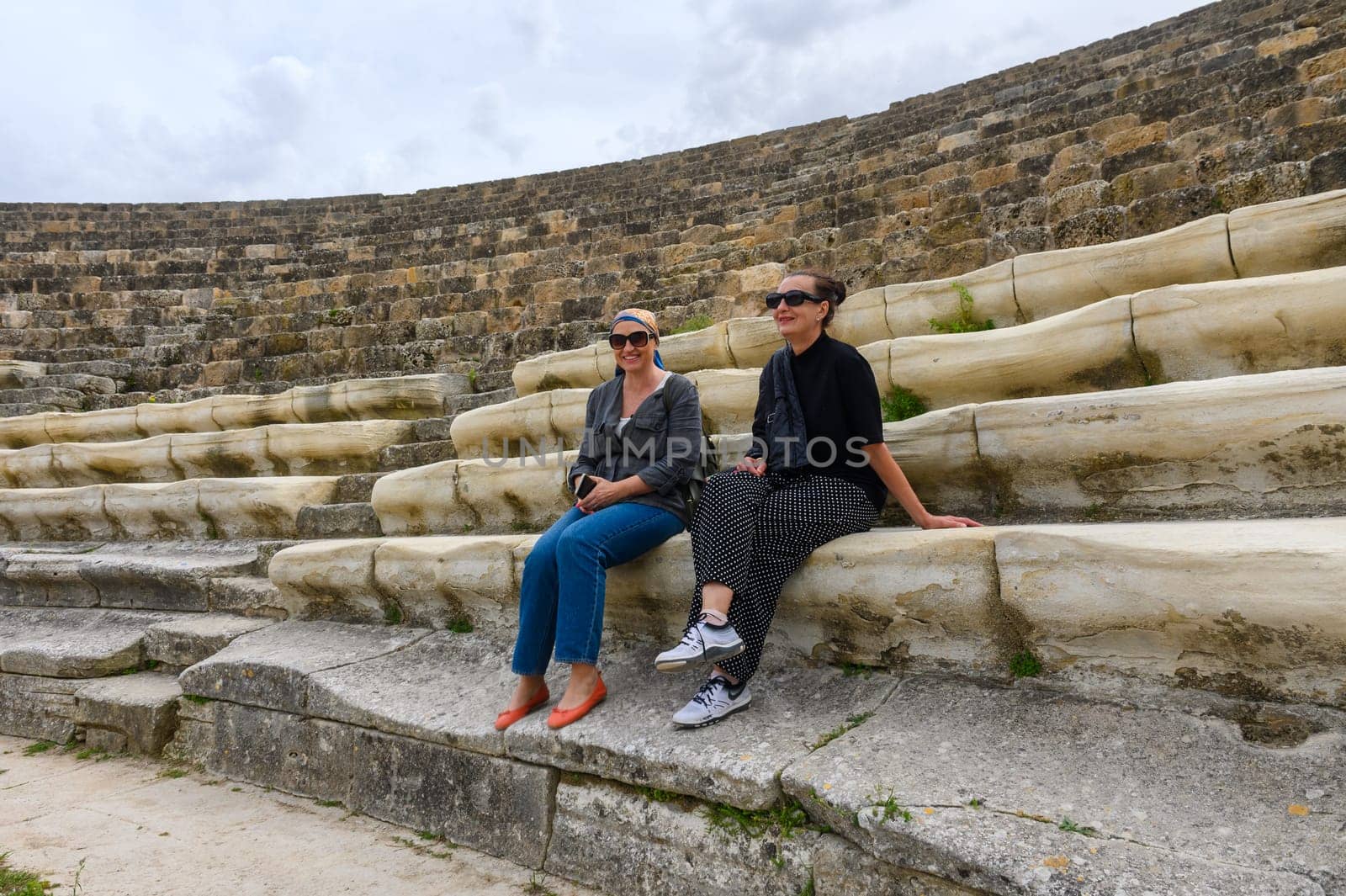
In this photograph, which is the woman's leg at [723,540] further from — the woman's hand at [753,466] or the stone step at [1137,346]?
the stone step at [1137,346]

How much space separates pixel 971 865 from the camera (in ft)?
5.04

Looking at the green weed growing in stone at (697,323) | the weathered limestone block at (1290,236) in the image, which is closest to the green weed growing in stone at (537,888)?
the weathered limestone block at (1290,236)

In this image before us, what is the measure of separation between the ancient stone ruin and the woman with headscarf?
144mm

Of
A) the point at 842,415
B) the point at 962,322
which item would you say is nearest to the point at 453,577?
the point at 842,415

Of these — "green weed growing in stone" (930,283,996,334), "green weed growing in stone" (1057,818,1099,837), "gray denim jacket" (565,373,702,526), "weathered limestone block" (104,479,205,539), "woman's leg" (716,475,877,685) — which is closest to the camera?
"green weed growing in stone" (1057,818,1099,837)

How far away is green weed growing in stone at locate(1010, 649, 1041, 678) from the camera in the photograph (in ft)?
6.81

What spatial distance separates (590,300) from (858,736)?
18.9ft

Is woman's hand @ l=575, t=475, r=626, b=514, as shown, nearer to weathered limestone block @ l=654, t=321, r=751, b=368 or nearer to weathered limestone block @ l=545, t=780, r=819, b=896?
Answer: weathered limestone block @ l=545, t=780, r=819, b=896

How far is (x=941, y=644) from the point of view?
222 centimetres

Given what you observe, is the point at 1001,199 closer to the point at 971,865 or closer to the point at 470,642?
the point at 470,642

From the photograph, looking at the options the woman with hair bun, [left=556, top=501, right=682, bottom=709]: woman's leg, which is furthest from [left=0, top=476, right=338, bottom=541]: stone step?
the woman with hair bun

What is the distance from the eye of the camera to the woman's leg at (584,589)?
8.02ft

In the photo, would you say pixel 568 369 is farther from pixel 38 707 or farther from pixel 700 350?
pixel 38 707

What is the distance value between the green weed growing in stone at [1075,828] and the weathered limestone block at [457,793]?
137cm
